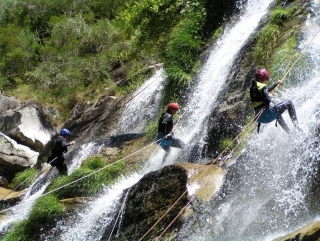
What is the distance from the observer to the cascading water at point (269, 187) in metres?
6.88

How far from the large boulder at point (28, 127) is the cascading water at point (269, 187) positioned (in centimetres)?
1133

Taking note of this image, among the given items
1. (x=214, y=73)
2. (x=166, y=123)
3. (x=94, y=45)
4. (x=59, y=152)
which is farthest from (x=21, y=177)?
(x=94, y=45)

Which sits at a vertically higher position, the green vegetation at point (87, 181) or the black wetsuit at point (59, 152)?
the black wetsuit at point (59, 152)

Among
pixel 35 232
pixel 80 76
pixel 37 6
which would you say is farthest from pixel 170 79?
pixel 37 6

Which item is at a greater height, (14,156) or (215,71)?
(14,156)

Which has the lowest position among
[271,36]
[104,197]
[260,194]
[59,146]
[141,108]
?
[260,194]

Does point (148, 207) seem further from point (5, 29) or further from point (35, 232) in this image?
point (5, 29)

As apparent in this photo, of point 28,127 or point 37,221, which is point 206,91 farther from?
point 28,127

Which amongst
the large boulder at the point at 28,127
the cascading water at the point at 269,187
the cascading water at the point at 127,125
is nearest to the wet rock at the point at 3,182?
the large boulder at the point at 28,127

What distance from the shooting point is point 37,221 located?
385 inches

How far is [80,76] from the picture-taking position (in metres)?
21.2

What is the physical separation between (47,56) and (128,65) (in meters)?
5.38

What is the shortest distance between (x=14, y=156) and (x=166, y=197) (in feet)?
35.1

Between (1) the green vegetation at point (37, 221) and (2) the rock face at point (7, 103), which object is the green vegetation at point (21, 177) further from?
(1) the green vegetation at point (37, 221)
